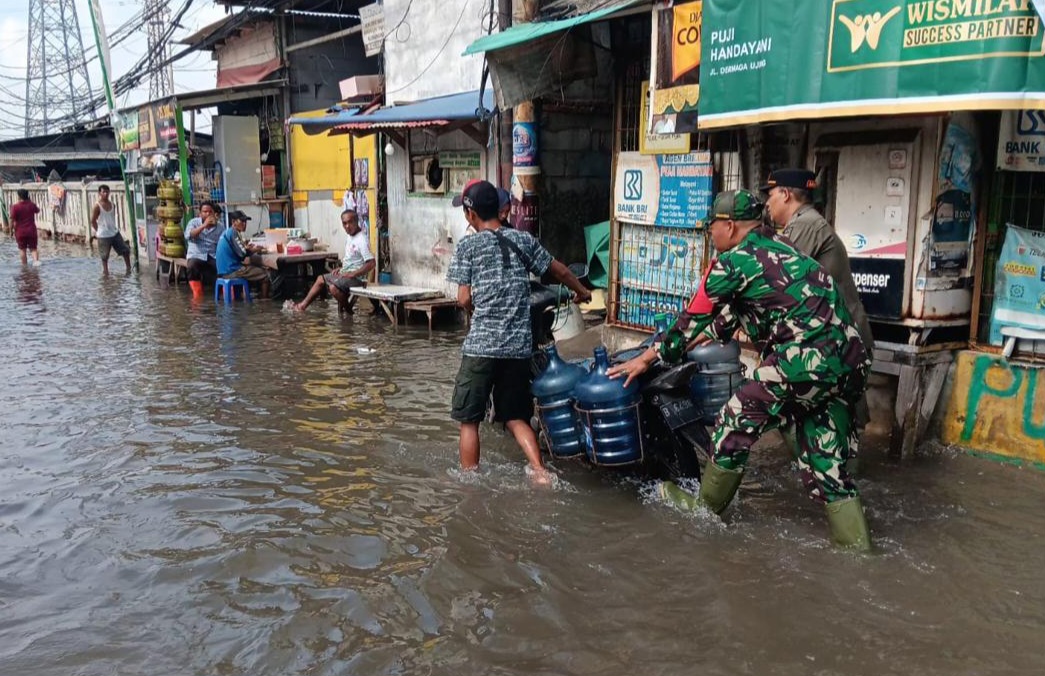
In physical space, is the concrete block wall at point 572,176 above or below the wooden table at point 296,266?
above

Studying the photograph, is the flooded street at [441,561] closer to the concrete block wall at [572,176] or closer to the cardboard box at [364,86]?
the concrete block wall at [572,176]

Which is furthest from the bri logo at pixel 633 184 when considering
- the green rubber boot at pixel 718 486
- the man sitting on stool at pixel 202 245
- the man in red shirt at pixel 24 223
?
Answer: the man in red shirt at pixel 24 223

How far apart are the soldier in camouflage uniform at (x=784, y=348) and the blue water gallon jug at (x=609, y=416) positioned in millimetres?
556

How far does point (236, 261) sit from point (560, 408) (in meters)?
10.2

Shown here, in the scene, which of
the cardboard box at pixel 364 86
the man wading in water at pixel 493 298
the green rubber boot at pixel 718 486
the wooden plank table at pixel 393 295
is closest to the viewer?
the green rubber boot at pixel 718 486

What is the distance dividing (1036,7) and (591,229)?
533cm

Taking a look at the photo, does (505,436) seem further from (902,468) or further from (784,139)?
(784,139)

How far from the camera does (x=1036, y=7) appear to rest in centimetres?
443

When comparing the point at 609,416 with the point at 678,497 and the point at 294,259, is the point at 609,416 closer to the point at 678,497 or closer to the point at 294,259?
Result: the point at 678,497

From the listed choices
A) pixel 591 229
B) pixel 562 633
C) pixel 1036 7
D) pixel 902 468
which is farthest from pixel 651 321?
pixel 562 633

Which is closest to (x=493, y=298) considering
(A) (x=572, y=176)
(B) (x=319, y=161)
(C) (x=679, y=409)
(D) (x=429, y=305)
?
(C) (x=679, y=409)

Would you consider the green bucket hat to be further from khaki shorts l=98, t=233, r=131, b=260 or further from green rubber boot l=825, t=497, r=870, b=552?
khaki shorts l=98, t=233, r=131, b=260

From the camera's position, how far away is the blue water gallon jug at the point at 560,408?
5.07 metres

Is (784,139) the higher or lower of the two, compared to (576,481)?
higher
